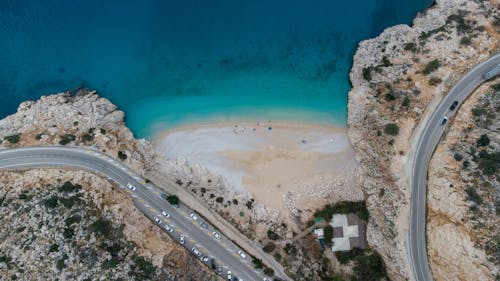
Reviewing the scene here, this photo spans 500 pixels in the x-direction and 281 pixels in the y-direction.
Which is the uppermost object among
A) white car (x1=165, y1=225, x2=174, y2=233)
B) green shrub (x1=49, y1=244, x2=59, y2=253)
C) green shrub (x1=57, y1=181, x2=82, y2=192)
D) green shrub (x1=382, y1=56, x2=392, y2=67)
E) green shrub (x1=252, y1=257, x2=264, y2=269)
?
green shrub (x1=382, y1=56, x2=392, y2=67)

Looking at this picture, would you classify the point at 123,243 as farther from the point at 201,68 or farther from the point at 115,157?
Answer: the point at 201,68

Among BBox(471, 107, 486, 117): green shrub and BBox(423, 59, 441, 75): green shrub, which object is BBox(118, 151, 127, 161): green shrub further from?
BBox(471, 107, 486, 117): green shrub

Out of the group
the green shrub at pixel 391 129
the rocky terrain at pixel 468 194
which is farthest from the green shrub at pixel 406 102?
the rocky terrain at pixel 468 194

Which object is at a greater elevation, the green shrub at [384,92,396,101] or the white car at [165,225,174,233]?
the green shrub at [384,92,396,101]

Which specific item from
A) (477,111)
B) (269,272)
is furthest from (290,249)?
(477,111)

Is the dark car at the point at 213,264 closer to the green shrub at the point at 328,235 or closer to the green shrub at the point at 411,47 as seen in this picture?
the green shrub at the point at 328,235

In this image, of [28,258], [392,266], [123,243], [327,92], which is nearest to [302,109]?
[327,92]

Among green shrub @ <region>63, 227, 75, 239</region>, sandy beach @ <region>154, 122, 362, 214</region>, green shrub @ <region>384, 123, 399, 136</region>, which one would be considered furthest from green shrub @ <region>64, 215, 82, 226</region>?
green shrub @ <region>384, 123, 399, 136</region>
